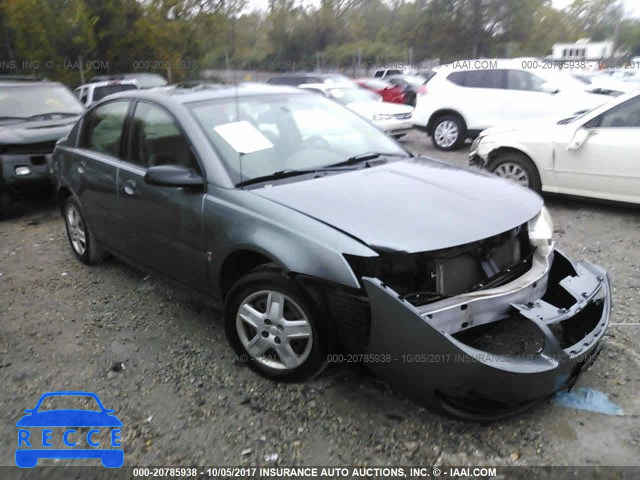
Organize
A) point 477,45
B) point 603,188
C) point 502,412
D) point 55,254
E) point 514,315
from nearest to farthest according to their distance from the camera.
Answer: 1. point 502,412
2. point 514,315
3. point 55,254
4. point 603,188
5. point 477,45

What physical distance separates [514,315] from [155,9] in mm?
23820

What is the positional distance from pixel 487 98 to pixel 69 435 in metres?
9.26

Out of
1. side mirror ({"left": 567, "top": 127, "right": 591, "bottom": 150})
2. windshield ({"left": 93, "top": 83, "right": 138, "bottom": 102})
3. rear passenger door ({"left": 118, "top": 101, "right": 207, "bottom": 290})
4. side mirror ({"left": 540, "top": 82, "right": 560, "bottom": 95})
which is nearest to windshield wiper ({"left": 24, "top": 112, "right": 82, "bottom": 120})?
rear passenger door ({"left": 118, "top": 101, "right": 207, "bottom": 290})

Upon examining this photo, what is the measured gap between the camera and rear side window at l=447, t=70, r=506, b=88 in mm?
10242

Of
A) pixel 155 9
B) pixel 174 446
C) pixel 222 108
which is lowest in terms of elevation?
pixel 174 446

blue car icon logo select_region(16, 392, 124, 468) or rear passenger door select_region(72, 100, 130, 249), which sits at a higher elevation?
rear passenger door select_region(72, 100, 130, 249)

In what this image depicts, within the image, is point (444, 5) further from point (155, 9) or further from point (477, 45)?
point (155, 9)

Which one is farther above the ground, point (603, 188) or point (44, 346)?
point (603, 188)

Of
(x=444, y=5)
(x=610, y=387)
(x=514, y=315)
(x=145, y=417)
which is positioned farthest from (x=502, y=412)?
(x=444, y=5)

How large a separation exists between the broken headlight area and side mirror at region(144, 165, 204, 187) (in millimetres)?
1151

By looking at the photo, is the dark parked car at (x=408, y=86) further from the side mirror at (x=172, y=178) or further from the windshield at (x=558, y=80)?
the side mirror at (x=172, y=178)

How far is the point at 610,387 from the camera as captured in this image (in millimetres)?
2936

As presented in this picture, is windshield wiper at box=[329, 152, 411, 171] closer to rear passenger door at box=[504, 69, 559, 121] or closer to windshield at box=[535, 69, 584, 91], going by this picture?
rear passenger door at box=[504, 69, 559, 121]

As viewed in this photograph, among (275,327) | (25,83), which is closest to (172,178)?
(275,327)
